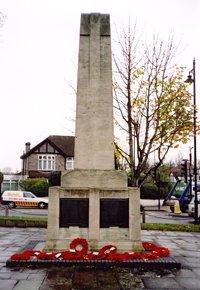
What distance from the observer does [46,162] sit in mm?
51719

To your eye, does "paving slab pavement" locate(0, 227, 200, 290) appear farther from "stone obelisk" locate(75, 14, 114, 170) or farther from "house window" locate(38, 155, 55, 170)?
"house window" locate(38, 155, 55, 170)

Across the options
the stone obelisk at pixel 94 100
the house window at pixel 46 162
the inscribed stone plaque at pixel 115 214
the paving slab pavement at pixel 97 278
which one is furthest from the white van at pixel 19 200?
the inscribed stone plaque at pixel 115 214

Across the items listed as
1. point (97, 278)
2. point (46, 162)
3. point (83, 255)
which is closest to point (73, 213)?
point (83, 255)

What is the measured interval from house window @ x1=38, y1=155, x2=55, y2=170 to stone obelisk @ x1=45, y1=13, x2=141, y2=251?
4259 cm

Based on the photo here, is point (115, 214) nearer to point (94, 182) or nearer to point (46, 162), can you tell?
point (94, 182)

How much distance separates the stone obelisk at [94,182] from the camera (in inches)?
344

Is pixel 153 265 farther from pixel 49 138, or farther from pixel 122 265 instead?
pixel 49 138

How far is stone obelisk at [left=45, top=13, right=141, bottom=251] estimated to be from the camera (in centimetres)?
873

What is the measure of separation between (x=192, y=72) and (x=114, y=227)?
1221 cm

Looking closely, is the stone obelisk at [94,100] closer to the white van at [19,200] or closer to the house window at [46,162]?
the white van at [19,200]

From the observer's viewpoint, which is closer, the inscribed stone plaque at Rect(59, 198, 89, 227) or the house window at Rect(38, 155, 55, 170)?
the inscribed stone plaque at Rect(59, 198, 89, 227)

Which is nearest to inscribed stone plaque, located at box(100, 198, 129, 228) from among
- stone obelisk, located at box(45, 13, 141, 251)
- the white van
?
stone obelisk, located at box(45, 13, 141, 251)

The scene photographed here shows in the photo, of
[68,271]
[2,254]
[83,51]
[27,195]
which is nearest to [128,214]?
[68,271]

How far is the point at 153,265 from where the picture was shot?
7.85 meters
